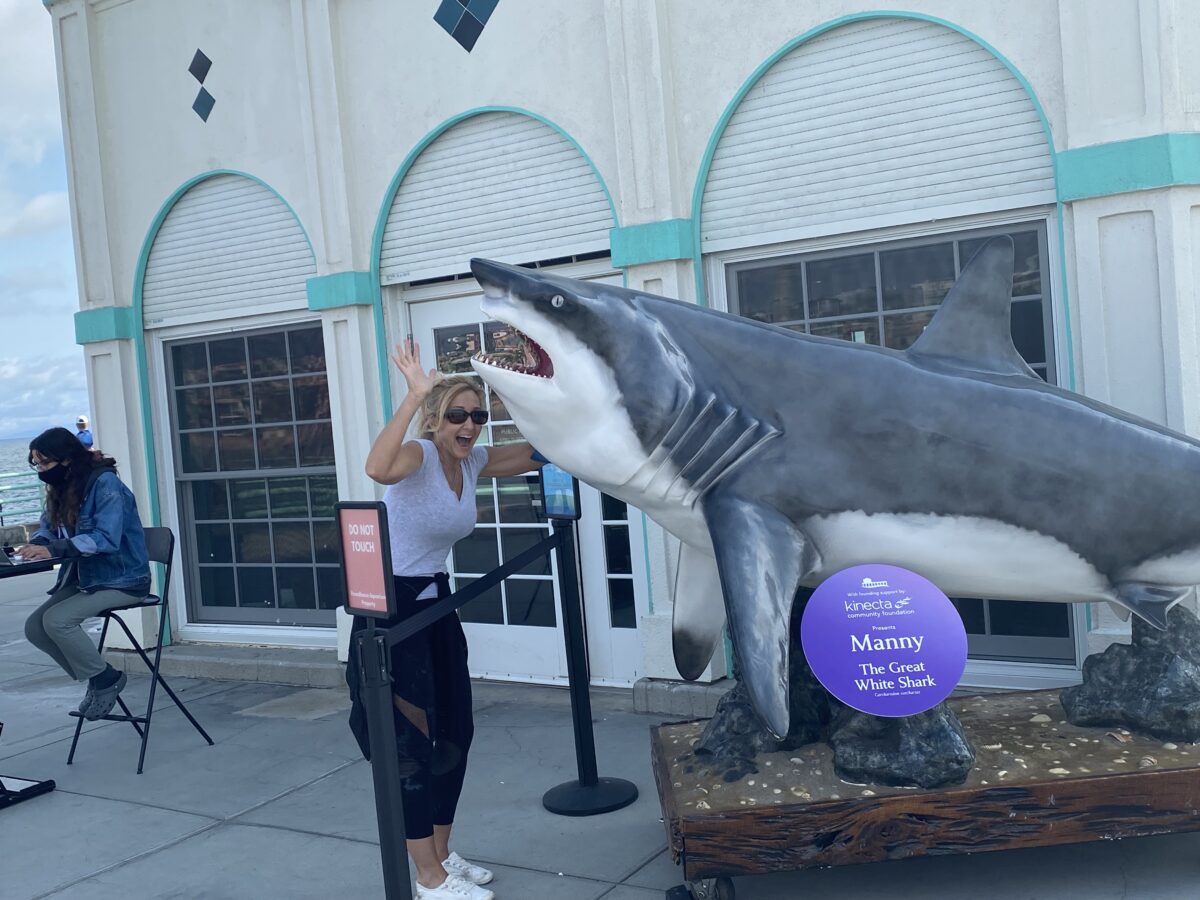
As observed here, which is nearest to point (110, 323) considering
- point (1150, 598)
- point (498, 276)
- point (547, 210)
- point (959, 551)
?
point (547, 210)

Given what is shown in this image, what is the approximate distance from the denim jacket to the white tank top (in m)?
2.50

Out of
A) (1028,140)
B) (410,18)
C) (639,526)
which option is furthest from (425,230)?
(1028,140)

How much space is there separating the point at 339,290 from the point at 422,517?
334 cm

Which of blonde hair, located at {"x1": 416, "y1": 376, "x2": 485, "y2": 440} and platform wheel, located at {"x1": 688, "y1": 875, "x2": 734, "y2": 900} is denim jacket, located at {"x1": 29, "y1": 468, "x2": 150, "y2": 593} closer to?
blonde hair, located at {"x1": 416, "y1": 376, "x2": 485, "y2": 440}

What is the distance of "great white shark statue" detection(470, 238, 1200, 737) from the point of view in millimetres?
3297

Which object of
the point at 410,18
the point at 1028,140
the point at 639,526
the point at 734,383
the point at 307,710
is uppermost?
the point at 410,18

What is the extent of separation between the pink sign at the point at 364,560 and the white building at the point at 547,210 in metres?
2.65

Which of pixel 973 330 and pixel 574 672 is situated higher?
pixel 973 330

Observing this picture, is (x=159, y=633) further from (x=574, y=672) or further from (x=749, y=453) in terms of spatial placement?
(x=749, y=453)

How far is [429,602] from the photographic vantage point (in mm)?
3756

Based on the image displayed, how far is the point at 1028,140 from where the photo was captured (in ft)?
16.0

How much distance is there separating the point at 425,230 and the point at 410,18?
116cm

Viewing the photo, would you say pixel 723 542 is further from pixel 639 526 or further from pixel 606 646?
pixel 606 646

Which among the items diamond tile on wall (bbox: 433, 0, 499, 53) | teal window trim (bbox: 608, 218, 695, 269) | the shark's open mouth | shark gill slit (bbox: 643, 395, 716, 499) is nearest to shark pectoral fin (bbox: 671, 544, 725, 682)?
shark gill slit (bbox: 643, 395, 716, 499)
